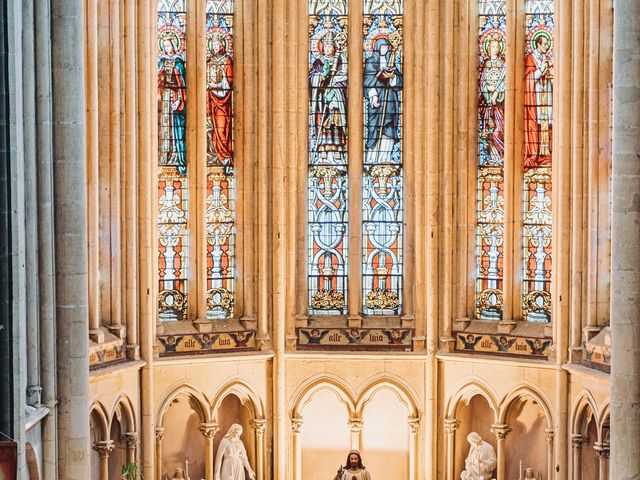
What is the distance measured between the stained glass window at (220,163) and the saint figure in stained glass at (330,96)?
1.38m

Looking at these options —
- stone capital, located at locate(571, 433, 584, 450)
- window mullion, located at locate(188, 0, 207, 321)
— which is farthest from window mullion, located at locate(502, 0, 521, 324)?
window mullion, located at locate(188, 0, 207, 321)

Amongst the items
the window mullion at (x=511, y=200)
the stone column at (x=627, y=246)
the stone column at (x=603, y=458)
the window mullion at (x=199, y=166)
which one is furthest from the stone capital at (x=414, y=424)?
the stone column at (x=627, y=246)

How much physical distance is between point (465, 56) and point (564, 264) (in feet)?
12.8

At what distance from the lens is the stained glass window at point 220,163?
909 inches

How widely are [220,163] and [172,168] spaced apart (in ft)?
2.55

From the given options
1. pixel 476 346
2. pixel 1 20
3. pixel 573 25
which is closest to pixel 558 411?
pixel 476 346

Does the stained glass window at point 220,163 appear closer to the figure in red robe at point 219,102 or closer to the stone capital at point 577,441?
the figure in red robe at point 219,102

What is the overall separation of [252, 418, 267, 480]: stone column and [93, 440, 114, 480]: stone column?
10.7 ft

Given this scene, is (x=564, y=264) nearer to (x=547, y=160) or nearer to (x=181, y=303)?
(x=547, y=160)

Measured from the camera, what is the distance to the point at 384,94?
76.9 feet

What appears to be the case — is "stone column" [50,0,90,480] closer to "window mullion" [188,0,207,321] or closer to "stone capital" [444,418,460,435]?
"window mullion" [188,0,207,321]

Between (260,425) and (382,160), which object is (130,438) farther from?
(382,160)

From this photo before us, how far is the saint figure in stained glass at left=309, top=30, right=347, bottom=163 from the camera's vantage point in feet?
76.9

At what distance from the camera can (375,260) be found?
77.3 feet
